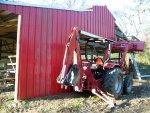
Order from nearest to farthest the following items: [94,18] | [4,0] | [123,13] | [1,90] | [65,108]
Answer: [65,108], [4,0], [1,90], [94,18], [123,13]

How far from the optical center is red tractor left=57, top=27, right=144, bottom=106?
9.29 meters

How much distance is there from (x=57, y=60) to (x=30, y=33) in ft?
5.74

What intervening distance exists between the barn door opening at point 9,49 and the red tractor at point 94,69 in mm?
1775

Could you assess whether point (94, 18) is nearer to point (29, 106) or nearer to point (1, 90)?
point (1, 90)

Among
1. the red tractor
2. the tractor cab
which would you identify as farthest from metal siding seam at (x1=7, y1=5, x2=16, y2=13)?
the tractor cab

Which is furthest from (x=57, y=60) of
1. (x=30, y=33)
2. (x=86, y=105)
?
(x=86, y=105)

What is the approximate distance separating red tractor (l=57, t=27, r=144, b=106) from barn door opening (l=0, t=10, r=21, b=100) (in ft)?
5.82

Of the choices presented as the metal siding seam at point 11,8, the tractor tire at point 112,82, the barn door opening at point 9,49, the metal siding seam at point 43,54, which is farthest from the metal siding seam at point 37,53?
the tractor tire at point 112,82

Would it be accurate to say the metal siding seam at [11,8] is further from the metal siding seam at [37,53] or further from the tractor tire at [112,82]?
the tractor tire at [112,82]

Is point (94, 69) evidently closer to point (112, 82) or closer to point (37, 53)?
point (112, 82)

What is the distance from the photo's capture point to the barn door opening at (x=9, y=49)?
32.3ft

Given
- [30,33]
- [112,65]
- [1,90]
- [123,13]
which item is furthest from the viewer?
[123,13]

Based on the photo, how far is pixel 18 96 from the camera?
30.7 ft

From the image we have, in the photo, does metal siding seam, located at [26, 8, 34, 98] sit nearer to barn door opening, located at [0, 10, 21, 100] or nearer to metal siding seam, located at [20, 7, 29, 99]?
metal siding seam, located at [20, 7, 29, 99]
